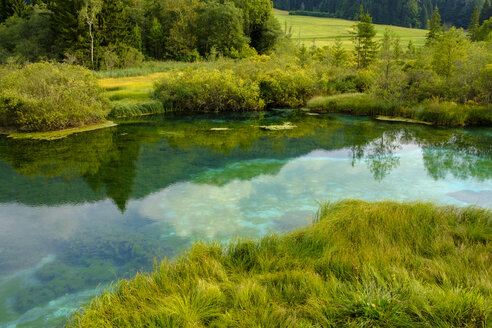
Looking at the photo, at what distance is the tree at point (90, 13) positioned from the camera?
42500 mm

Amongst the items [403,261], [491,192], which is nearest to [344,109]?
[491,192]

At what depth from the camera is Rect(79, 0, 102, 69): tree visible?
42.5 m

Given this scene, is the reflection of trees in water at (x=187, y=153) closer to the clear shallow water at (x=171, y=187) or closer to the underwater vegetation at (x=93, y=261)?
the clear shallow water at (x=171, y=187)

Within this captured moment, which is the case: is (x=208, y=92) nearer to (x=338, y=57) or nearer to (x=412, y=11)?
(x=338, y=57)

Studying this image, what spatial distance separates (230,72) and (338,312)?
2392 cm

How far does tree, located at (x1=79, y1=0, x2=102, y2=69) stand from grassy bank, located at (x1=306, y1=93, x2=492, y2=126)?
3131 cm

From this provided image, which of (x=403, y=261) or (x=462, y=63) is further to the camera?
(x=462, y=63)

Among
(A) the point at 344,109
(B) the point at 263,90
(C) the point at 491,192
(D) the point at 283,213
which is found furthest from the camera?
(B) the point at 263,90

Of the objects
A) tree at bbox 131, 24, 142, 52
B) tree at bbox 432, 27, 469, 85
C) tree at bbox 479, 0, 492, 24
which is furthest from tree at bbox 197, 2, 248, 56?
tree at bbox 479, 0, 492, 24

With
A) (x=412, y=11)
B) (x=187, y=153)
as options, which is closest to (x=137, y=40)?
(x=187, y=153)

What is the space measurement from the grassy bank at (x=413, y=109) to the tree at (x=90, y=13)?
103 feet

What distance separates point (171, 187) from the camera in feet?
37.8

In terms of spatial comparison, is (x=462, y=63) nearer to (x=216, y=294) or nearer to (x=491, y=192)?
(x=491, y=192)

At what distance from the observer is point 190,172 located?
1302 centimetres
